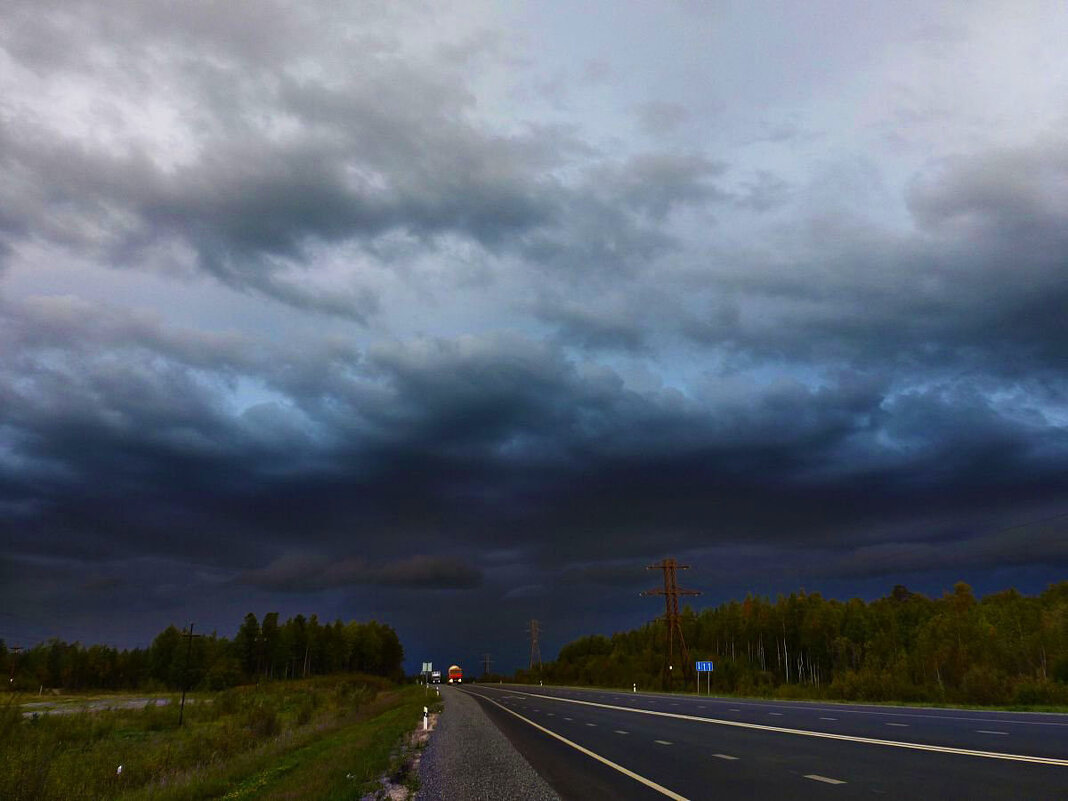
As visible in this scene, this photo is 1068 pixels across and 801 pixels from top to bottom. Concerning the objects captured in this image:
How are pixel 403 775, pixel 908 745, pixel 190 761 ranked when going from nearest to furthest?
pixel 908 745 → pixel 403 775 → pixel 190 761

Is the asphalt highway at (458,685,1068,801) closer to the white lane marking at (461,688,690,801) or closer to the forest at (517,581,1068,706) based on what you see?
the white lane marking at (461,688,690,801)

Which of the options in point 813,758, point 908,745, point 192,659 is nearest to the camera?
point 813,758

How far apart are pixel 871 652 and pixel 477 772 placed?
5094 inches

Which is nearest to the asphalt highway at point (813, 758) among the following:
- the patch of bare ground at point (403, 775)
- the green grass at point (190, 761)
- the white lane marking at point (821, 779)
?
the white lane marking at point (821, 779)

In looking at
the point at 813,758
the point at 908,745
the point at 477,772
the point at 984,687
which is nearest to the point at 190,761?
the point at 477,772

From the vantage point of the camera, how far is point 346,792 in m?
14.4

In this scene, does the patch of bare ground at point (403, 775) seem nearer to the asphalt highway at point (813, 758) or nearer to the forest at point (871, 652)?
the asphalt highway at point (813, 758)

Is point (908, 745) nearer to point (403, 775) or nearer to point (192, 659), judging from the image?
point (403, 775)

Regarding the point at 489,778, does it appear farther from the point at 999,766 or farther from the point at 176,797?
the point at 999,766

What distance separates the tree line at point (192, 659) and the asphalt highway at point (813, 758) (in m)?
143

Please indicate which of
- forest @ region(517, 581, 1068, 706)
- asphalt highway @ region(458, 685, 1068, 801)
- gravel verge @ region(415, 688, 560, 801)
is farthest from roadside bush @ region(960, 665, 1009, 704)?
gravel verge @ region(415, 688, 560, 801)

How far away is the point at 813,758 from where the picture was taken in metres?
15.9

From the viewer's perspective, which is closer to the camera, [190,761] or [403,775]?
[403,775]

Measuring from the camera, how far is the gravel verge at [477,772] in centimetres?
1393
